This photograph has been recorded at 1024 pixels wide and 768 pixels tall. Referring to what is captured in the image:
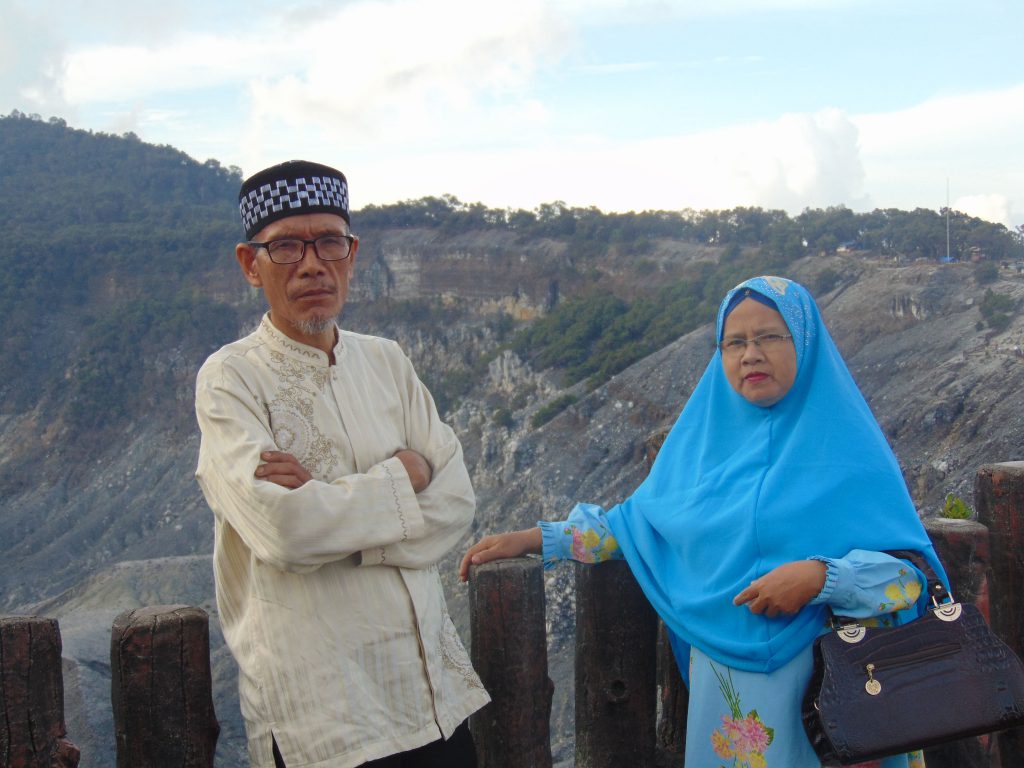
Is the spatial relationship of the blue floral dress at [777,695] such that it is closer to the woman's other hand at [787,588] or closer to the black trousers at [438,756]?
the woman's other hand at [787,588]

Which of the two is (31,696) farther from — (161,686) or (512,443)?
(512,443)

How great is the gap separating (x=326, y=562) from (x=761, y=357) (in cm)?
108

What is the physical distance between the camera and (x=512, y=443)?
70.1 feet

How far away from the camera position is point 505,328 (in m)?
27.9

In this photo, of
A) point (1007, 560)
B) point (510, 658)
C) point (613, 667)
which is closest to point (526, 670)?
point (510, 658)

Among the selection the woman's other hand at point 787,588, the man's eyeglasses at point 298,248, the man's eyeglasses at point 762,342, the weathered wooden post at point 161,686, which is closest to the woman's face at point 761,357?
the man's eyeglasses at point 762,342

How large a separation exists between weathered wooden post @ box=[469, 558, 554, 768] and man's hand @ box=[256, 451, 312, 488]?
58 cm

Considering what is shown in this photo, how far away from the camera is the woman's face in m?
2.24

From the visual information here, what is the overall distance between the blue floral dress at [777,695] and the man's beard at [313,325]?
1115 mm

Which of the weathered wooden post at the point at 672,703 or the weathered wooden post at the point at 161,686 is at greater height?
the weathered wooden post at the point at 161,686

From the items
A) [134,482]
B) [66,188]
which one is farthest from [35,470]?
[66,188]

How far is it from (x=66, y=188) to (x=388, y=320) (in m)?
26.4

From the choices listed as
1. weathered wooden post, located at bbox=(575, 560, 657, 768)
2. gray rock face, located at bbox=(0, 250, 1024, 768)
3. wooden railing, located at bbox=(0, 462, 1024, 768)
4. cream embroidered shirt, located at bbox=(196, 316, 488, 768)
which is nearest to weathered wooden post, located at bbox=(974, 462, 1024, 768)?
wooden railing, located at bbox=(0, 462, 1024, 768)

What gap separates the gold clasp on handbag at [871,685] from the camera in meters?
1.89
